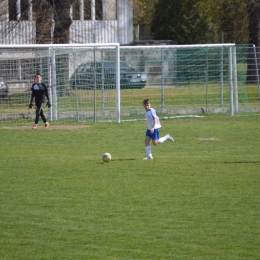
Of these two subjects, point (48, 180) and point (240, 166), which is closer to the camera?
point (48, 180)

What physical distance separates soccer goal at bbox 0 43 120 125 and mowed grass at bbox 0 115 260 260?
5227 millimetres

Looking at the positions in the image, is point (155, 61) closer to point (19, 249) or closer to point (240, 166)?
point (240, 166)

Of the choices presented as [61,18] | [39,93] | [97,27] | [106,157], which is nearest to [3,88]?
[39,93]

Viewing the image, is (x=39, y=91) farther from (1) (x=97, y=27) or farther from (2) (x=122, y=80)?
(1) (x=97, y=27)

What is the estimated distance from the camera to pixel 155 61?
29.7m

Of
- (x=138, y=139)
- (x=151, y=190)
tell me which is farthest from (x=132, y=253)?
(x=138, y=139)

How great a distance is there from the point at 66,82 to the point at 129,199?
1574 centimetres

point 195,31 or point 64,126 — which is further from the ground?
point 195,31

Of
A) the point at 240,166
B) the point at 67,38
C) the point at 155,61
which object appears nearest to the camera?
the point at 240,166

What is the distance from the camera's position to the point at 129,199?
1288cm

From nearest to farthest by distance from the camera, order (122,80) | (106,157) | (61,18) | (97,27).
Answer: (106,157)
(122,80)
(61,18)
(97,27)

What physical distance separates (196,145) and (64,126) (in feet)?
22.1

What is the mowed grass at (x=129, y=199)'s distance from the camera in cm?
978

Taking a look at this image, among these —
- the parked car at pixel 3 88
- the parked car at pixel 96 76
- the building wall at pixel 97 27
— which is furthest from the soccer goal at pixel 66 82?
the building wall at pixel 97 27
